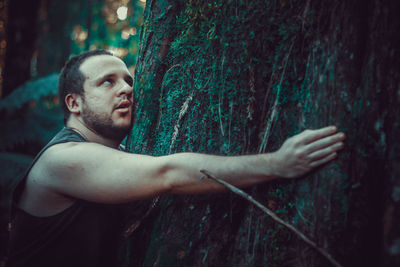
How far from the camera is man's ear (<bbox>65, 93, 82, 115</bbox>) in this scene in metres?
2.50

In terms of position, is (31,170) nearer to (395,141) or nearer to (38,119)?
(395,141)

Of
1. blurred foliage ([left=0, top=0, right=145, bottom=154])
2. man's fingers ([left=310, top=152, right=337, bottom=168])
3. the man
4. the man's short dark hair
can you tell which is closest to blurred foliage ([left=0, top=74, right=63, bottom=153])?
blurred foliage ([left=0, top=0, right=145, bottom=154])

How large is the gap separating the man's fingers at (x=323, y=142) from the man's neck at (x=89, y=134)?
5.43 ft

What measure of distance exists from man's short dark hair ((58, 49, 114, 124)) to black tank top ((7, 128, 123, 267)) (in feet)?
1.64

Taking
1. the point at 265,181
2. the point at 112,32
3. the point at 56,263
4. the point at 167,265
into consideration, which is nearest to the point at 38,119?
the point at 56,263

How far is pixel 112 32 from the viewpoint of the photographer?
470 inches

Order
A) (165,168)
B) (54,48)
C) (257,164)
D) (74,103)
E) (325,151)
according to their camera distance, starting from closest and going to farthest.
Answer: (325,151), (257,164), (165,168), (74,103), (54,48)

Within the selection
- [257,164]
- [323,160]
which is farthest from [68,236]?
[323,160]

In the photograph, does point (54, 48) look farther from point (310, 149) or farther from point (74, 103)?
point (310, 149)

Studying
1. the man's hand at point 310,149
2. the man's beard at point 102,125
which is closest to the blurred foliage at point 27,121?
the man's beard at point 102,125

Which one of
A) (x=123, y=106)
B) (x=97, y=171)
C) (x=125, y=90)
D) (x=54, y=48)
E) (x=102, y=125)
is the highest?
(x=54, y=48)

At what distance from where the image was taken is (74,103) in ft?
8.36

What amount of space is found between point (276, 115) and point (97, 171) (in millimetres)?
1240

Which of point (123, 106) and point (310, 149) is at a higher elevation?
point (123, 106)
